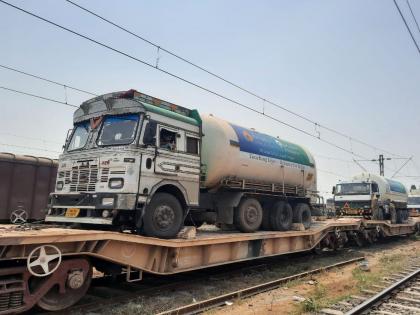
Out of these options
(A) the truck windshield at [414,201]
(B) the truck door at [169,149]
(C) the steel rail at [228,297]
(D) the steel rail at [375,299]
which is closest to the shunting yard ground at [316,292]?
(C) the steel rail at [228,297]

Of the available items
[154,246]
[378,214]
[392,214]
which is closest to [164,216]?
[154,246]

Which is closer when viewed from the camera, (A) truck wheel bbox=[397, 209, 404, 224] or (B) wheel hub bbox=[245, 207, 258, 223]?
(B) wheel hub bbox=[245, 207, 258, 223]

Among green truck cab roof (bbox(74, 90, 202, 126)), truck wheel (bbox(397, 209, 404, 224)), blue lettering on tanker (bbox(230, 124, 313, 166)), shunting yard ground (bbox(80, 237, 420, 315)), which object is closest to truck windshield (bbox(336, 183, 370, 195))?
truck wheel (bbox(397, 209, 404, 224))

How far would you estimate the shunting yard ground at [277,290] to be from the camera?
773 cm

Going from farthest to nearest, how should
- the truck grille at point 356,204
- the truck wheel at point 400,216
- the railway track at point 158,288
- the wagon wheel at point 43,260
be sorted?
the truck wheel at point 400,216, the truck grille at point 356,204, the railway track at point 158,288, the wagon wheel at point 43,260

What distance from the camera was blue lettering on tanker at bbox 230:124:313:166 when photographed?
11854 mm

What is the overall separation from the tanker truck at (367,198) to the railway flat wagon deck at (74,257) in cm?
1363


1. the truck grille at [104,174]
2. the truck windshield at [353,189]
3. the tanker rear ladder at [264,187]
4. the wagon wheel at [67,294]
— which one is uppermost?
the truck windshield at [353,189]

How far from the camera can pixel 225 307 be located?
7.89m

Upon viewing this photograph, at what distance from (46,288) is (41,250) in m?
0.67

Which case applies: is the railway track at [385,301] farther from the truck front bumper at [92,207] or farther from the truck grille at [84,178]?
the truck grille at [84,178]

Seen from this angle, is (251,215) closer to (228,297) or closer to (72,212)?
(228,297)

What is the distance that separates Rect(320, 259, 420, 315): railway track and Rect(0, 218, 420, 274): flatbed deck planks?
2.97 meters

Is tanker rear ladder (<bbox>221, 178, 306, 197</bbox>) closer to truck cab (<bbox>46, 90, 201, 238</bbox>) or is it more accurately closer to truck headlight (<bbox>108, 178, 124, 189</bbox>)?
truck cab (<bbox>46, 90, 201, 238</bbox>)
